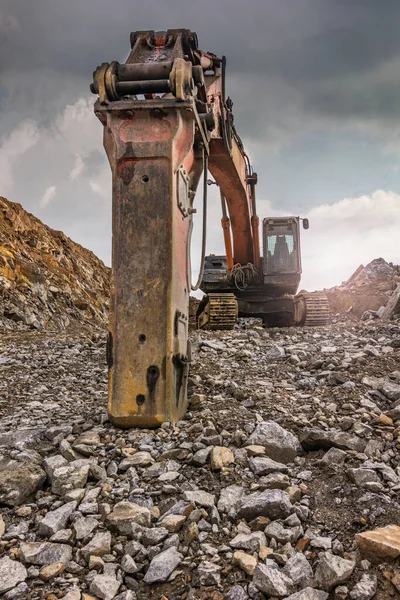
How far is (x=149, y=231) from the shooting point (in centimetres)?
293

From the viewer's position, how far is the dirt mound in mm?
12695

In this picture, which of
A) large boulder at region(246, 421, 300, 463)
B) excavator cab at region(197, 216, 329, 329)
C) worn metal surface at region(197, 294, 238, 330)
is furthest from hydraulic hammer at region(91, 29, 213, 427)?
excavator cab at region(197, 216, 329, 329)

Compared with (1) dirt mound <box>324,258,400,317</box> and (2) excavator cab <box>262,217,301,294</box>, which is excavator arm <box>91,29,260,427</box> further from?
(1) dirt mound <box>324,258,400,317</box>

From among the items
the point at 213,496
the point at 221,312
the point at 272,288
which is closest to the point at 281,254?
the point at 272,288

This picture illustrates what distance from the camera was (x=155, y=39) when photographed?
12.4 feet

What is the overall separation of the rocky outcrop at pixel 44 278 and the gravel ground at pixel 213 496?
728 cm

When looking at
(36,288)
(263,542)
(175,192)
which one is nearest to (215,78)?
(175,192)

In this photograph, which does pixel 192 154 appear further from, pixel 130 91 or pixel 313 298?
pixel 313 298

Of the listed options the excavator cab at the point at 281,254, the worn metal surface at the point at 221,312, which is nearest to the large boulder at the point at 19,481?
the worn metal surface at the point at 221,312

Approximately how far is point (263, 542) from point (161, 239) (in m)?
1.79

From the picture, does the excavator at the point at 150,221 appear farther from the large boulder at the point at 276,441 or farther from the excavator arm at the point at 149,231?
the large boulder at the point at 276,441

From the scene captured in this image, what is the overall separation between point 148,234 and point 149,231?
2 cm

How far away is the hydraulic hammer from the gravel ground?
0.27 m

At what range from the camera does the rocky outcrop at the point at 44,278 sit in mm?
10590
